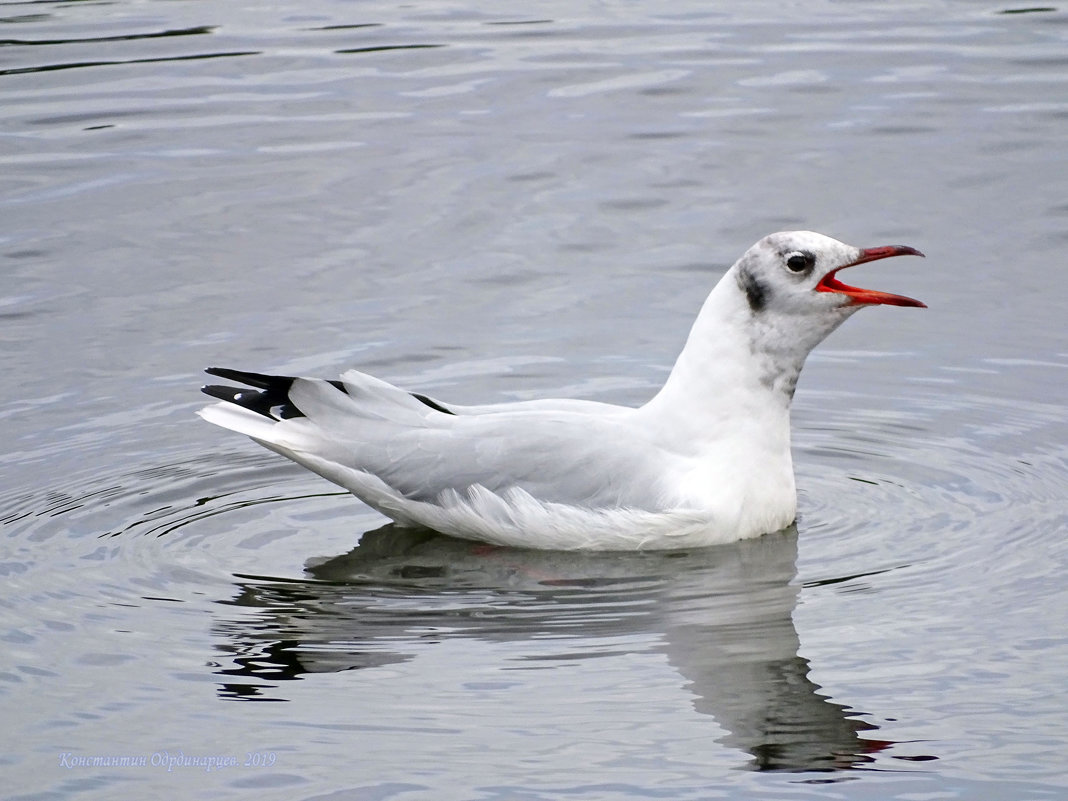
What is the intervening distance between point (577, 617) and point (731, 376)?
1.42 metres

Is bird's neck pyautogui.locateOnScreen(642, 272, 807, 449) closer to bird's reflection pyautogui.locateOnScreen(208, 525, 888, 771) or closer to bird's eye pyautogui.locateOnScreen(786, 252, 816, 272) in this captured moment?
bird's eye pyautogui.locateOnScreen(786, 252, 816, 272)

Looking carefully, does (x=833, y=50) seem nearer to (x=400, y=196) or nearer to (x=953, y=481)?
(x=400, y=196)

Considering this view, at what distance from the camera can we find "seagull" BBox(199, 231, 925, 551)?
7688mm

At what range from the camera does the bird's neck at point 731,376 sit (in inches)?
308

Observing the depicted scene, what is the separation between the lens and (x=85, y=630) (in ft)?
22.9

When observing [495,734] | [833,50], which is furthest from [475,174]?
[495,734]

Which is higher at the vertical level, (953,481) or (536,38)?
(536,38)

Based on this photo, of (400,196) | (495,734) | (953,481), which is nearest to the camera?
(495,734)

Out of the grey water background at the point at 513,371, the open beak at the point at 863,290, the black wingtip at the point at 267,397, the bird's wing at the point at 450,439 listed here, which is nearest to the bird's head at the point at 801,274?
the open beak at the point at 863,290

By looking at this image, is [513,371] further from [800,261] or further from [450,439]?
[800,261]

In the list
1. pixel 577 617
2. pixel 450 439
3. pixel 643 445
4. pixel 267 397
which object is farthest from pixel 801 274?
pixel 267 397

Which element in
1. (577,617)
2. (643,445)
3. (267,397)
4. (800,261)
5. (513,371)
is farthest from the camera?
(513,371)

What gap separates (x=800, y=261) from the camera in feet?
25.2

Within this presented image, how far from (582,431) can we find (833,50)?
29.6 ft
